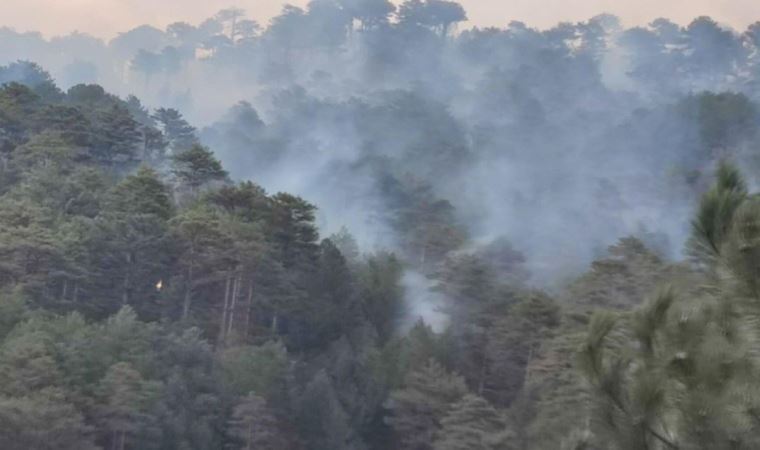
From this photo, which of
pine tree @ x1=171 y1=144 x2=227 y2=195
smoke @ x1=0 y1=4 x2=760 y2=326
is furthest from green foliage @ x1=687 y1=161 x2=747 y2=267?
pine tree @ x1=171 y1=144 x2=227 y2=195

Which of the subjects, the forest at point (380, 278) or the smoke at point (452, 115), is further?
the smoke at point (452, 115)

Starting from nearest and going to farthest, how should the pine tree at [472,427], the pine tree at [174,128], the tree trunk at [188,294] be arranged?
the pine tree at [472,427]
the tree trunk at [188,294]
the pine tree at [174,128]

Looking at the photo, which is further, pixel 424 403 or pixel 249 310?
pixel 249 310

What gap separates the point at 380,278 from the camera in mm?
14289

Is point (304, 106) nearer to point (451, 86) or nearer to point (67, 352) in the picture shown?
point (451, 86)

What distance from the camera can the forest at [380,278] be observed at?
2764mm

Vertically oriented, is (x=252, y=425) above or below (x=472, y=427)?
below

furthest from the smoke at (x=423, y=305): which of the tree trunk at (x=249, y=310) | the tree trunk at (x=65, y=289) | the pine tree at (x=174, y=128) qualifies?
the pine tree at (x=174, y=128)

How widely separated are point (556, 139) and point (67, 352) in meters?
23.6

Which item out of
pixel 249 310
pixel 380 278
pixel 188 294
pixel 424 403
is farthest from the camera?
pixel 380 278

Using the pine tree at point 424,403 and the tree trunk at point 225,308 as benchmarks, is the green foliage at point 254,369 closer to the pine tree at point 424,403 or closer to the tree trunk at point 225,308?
the tree trunk at point 225,308

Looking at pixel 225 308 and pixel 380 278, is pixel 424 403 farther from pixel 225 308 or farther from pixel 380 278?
pixel 380 278

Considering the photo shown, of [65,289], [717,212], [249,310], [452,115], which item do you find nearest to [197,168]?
[249,310]

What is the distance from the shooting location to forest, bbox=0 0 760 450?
276cm
